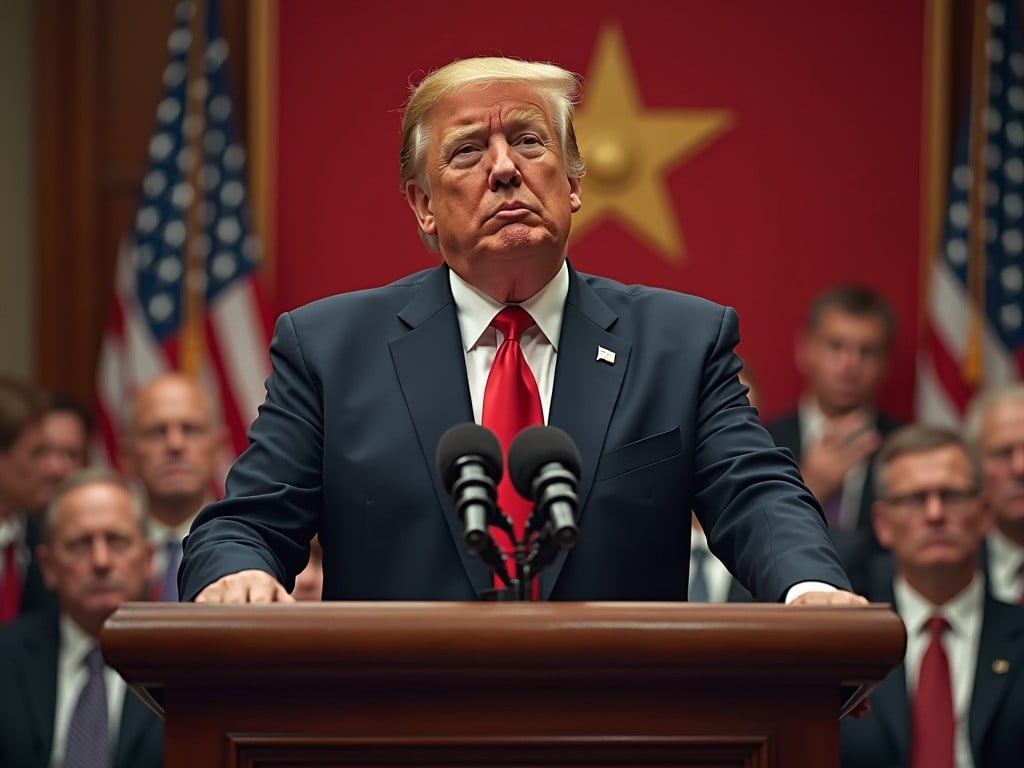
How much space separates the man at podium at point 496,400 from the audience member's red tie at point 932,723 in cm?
225

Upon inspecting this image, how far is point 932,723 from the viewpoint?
4523 millimetres

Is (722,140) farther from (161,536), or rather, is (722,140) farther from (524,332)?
(524,332)

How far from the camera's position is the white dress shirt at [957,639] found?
178 inches

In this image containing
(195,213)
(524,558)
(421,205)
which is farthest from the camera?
(195,213)

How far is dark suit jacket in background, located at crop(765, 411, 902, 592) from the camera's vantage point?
Result: 4926 millimetres

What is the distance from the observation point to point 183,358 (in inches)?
283

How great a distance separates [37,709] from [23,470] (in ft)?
5.99

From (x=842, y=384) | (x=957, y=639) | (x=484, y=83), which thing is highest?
(x=484, y=83)

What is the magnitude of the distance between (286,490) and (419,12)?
211 inches

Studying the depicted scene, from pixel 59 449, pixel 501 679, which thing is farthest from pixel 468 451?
pixel 59 449

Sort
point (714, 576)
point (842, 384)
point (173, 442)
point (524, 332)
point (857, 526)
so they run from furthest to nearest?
point (842, 384)
point (857, 526)
point (173, 442)
point (714, 576)
point (524, 332)

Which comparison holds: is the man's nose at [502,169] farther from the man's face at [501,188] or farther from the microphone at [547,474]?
the microphone at [547,474]

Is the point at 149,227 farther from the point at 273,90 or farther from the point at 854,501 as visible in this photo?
the point at 854,501

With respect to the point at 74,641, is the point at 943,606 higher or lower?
higher
